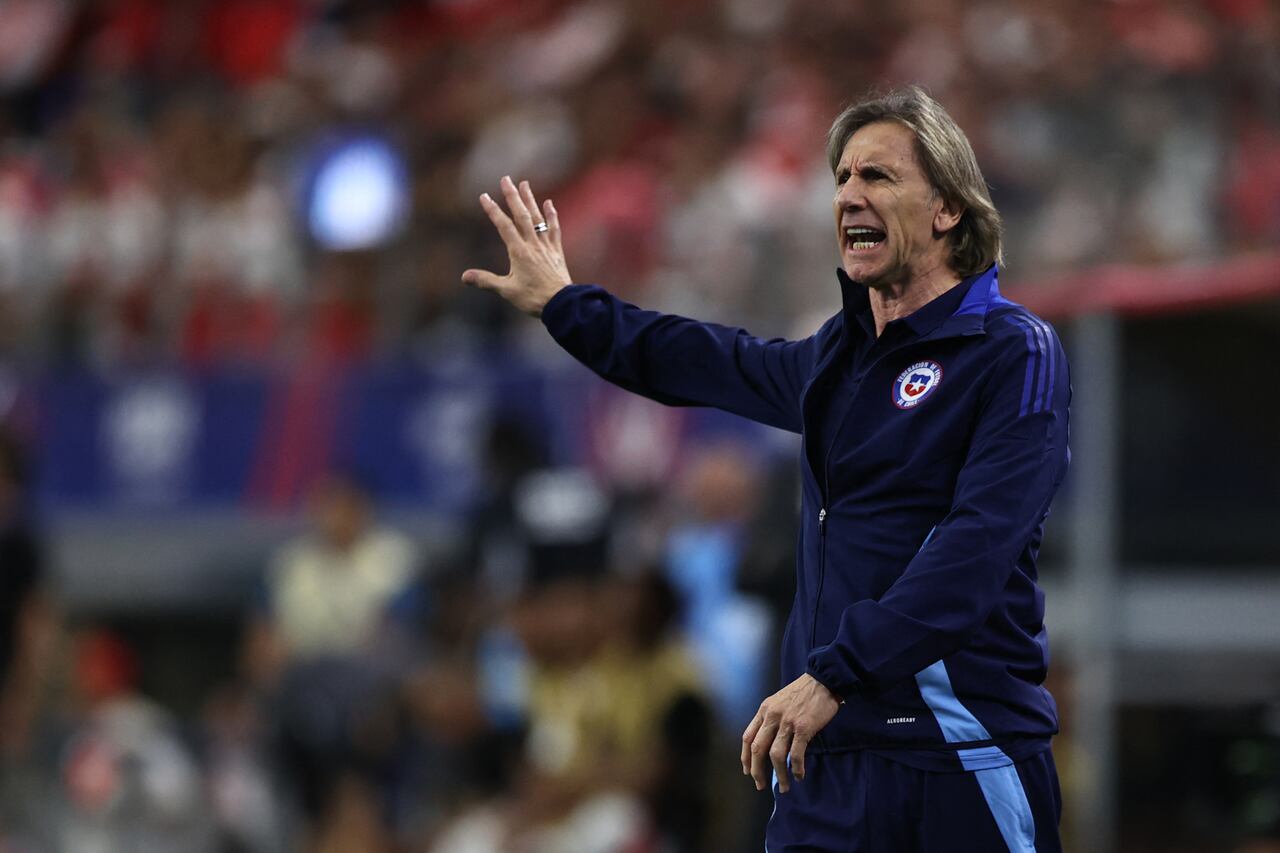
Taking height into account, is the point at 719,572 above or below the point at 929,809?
above

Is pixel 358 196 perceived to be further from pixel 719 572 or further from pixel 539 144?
pixel 719 572

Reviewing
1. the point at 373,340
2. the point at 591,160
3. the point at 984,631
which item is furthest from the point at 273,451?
the point at 984,631

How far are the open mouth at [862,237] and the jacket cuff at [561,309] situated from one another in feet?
2.21

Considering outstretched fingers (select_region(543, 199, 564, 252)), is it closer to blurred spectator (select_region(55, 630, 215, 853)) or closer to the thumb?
the thumb

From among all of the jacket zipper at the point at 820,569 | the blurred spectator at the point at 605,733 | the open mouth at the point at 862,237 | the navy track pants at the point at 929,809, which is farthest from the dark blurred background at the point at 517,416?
the open mouth at the point at 862,237

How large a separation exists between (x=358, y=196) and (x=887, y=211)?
30.9 feet

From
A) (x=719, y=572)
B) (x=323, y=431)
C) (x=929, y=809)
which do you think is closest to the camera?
(x=929, y=809)

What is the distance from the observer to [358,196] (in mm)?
12906

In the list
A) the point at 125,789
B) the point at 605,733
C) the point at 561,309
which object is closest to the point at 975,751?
the point at 561,309

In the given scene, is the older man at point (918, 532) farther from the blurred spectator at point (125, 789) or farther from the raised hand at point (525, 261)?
the blurred spectator at point (125, 789)

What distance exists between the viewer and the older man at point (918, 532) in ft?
11.7

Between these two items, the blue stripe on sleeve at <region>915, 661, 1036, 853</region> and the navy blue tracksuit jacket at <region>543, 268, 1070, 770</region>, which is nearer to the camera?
the navy blue tracksuit jacket at <region>543, 268, 1070, 770</region>

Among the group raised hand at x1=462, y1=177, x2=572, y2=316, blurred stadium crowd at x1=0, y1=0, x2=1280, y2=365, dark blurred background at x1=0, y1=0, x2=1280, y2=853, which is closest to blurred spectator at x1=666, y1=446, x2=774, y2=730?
dark blurred background at x1=0, y1=0, x2=1280, y2=853

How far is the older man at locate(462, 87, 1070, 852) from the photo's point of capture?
11.7 feet
